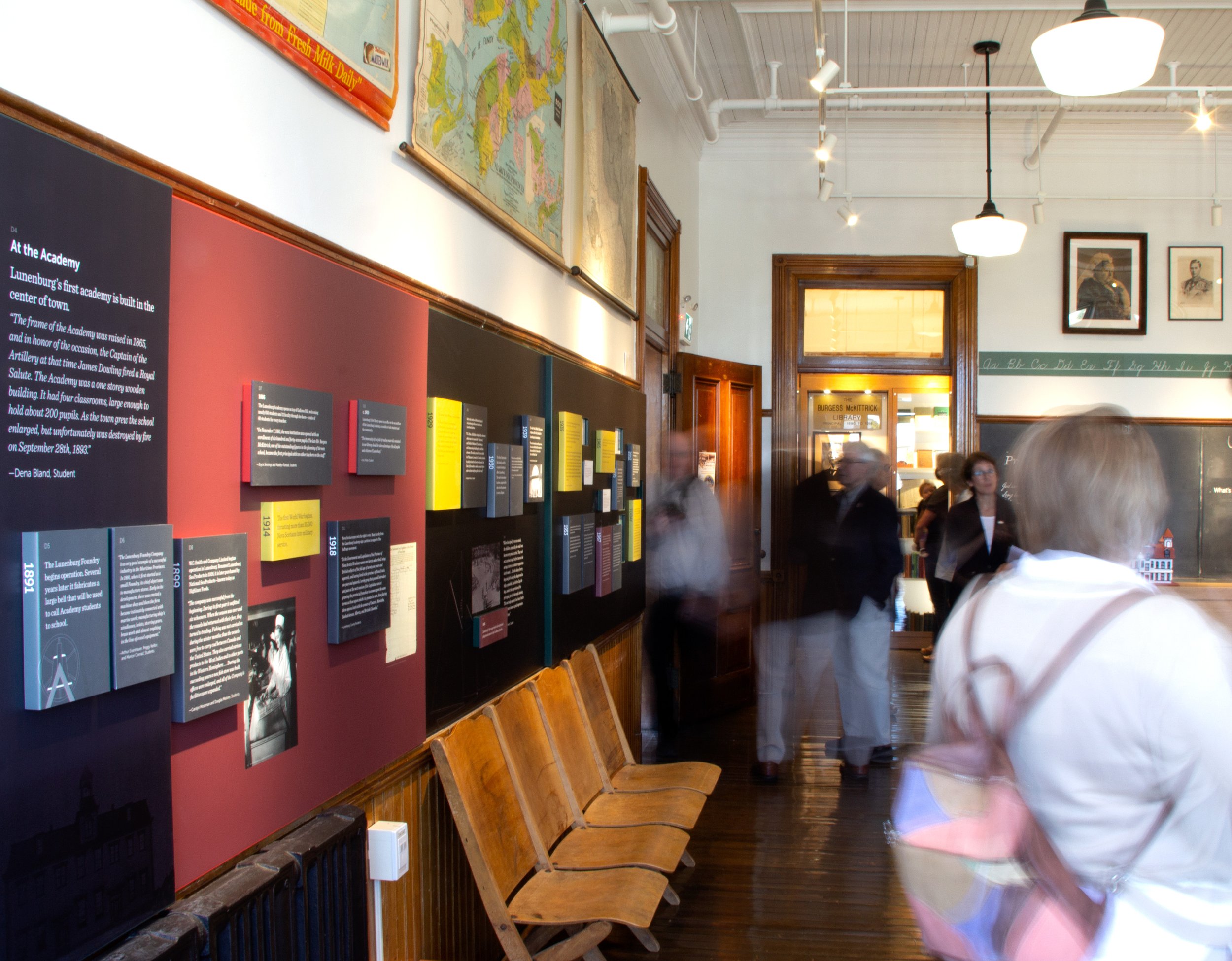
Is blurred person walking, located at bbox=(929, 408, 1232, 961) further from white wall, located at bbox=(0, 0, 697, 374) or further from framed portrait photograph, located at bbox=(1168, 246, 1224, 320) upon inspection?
framed portrait photograph, located at bbox=(1168, 246, 1224, 320)

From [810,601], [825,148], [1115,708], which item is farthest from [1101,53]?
[1115,708]

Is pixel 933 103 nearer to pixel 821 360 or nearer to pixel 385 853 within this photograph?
pixel 821 360

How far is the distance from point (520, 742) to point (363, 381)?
1518 mm

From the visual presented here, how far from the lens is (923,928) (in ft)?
5.24

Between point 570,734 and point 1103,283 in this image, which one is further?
point 1103,283

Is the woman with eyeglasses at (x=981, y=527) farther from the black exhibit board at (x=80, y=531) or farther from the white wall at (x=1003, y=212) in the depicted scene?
the black exhibit board at (x=80, y=531)

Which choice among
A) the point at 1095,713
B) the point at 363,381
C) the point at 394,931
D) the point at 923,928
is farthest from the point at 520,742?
the point at 1095,713

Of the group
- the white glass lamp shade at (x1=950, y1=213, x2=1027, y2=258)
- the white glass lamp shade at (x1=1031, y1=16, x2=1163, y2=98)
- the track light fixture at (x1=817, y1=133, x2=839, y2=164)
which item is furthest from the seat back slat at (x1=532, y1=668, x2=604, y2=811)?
the white glass lamp shade at (x1=950, y1=213, x2=1027, y2=258)

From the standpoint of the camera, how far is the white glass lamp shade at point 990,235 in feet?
22.2

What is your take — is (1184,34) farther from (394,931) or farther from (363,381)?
(394,931)

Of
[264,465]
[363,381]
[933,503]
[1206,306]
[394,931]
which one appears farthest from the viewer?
[1206,306]

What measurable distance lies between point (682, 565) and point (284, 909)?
4045mm

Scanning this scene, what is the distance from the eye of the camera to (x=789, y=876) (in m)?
4.21

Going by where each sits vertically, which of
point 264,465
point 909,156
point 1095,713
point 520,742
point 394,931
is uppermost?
point 909,156
